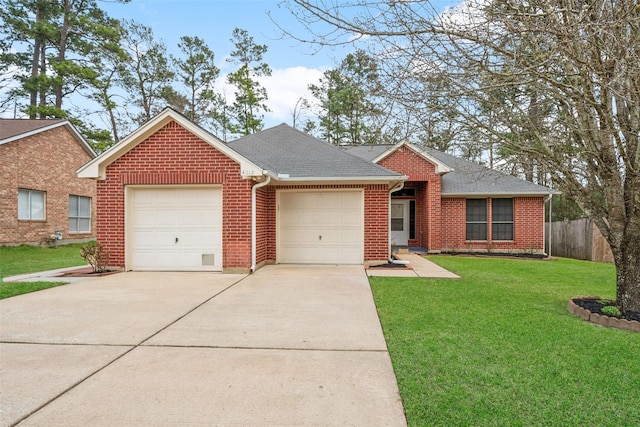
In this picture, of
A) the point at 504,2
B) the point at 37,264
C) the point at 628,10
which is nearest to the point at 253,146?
the point at 37,264

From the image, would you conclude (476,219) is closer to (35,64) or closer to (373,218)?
(373,218)

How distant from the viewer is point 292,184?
992 cm

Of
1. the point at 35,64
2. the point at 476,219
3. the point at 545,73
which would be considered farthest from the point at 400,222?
the point at 35,64

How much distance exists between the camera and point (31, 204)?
15305 millimetres

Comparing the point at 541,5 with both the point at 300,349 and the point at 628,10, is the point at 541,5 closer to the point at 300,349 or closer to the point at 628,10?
the point at 628,10

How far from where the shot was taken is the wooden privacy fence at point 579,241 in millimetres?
12409

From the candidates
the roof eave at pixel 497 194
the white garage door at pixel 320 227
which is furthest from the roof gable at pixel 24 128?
the roof eave at pixel 497 194

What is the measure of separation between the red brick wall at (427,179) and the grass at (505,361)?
7.59m

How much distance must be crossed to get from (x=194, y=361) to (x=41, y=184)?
17.0 m

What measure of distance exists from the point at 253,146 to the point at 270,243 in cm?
380

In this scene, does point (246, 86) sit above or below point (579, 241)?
above

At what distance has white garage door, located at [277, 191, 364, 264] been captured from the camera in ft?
32.5

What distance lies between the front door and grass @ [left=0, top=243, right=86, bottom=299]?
11966 millimetres

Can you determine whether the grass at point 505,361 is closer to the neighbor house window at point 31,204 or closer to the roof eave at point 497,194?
the roof eave at point 497,194
